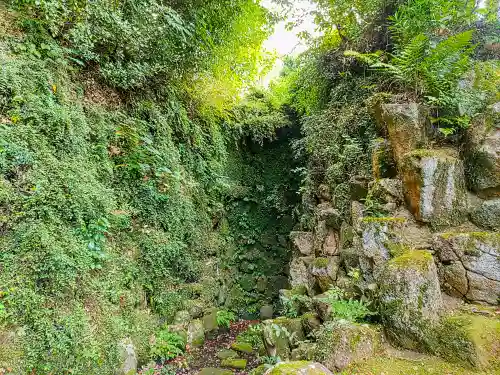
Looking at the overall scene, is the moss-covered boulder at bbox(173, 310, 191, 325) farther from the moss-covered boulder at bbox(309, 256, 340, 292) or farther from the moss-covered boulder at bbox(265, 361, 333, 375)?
the moss-covered boulder at bbox(265, 361, 333, 375)

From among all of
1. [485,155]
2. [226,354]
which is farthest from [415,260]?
[226,354]

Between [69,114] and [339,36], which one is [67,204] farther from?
[339,36]

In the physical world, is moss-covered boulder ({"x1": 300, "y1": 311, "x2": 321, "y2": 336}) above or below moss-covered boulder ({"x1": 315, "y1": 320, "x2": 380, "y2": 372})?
below

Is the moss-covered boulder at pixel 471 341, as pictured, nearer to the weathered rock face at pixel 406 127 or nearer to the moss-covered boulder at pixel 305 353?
the moss-covered boulder at pixel 305 353

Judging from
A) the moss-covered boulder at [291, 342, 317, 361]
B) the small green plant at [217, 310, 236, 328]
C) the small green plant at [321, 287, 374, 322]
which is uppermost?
the small green plant at [321, 287, 374, 322]

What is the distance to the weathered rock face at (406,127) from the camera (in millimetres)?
3330

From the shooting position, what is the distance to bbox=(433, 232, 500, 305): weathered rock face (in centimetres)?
238

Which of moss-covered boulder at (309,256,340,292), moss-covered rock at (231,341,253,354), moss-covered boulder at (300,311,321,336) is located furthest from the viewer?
moss-covered rock at (231,341,253,354)

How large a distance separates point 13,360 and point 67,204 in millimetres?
1179

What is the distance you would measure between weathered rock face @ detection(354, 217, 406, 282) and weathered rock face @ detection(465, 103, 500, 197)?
854mm

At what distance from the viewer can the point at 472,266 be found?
2.45 m

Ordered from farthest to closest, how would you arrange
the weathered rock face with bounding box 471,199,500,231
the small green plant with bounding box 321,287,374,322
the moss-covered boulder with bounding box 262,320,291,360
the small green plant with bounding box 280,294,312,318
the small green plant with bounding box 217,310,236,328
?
the small green plant with bounding box 217,310,236,328, the small green plant with bounding box 280,294,312,318, the moss-covered boulder with bounding box 262,320,291,360, the weathered rock face with bounding box 471,199,500,231, the small green plant with bounding box 321,287,374,322

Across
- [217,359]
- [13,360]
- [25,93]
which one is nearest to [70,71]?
[25,93]

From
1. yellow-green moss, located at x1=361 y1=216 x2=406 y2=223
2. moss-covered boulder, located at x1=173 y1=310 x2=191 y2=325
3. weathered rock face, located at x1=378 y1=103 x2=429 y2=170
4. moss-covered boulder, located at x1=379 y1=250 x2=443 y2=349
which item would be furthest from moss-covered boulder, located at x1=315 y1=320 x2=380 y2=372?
moss-covered boulder, located at x1=173 y1=310 x2=191 y2=325
